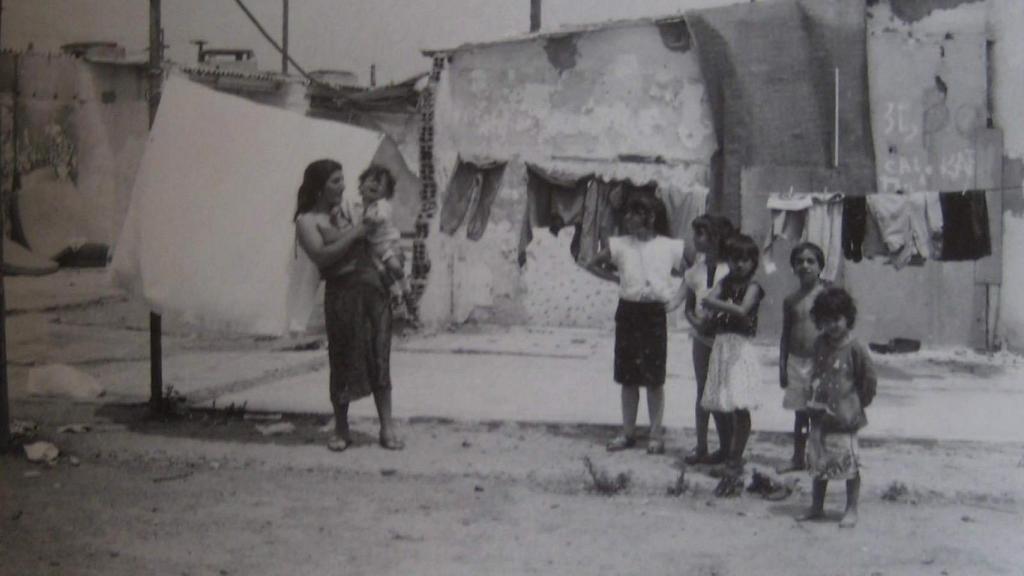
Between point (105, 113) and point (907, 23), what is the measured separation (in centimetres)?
694

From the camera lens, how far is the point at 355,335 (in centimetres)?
511

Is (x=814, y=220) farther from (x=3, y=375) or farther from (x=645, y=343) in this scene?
(x=3, y=375)

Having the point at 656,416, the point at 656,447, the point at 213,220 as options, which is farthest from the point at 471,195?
the point at 656,447

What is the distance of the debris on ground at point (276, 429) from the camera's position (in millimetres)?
5598

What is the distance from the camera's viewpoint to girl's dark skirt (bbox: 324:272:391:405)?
5.11 m

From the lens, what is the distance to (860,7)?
958 centimetres

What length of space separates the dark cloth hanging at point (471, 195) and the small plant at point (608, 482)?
4635 millimetres

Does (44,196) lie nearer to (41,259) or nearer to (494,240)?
(41,259)

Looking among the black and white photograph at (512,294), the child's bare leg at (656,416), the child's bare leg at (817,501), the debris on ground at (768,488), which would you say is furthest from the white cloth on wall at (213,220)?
Answer: the child's bare leg at (817,501)

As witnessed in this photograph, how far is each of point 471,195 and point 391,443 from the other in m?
4.25

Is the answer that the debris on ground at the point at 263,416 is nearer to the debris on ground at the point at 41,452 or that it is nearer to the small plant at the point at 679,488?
the debris on ground at the point at 41,452

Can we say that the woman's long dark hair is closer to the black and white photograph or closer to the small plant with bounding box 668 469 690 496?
the black and white photograph

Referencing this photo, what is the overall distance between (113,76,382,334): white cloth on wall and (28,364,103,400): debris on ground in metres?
1.56

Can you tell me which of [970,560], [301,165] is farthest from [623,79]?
[970,560]
